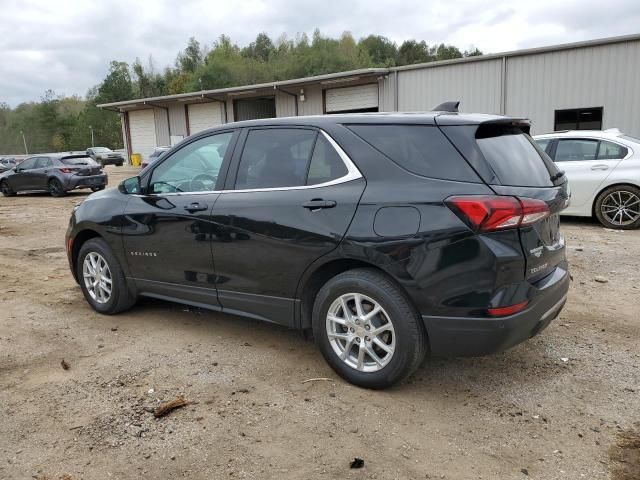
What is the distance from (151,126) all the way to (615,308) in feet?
108

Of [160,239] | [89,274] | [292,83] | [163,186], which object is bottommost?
[89,274]

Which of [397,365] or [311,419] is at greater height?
[397,365]

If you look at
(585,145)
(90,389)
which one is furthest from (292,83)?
(90,389)

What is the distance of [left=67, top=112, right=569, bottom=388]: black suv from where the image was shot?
119 inches

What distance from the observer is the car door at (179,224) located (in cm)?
416

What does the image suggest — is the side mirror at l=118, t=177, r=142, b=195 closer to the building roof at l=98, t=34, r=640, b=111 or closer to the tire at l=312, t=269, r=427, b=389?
the tire at l=312, t=269, r=427, b=389

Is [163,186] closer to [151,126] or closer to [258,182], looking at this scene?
[258,182]

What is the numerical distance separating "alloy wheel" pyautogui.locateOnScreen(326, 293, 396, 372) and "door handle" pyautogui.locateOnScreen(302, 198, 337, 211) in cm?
59

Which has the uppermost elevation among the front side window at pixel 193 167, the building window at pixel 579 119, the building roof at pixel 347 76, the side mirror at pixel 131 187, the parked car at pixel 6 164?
the building roof at pixel 347 76

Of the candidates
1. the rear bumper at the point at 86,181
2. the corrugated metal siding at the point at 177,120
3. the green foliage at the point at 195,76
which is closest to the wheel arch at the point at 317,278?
the rear bumper at the point at 86,181

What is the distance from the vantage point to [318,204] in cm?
348

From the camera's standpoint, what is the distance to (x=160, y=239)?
175 inches

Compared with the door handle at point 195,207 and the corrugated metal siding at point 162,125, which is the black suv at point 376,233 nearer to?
the door handle at point 195,207

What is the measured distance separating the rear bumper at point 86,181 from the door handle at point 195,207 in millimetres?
15467
